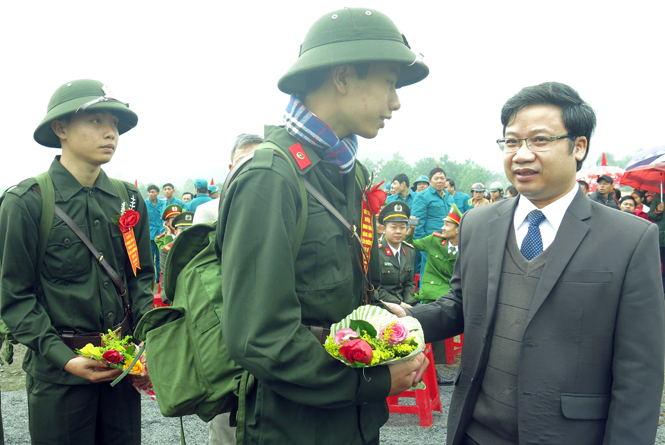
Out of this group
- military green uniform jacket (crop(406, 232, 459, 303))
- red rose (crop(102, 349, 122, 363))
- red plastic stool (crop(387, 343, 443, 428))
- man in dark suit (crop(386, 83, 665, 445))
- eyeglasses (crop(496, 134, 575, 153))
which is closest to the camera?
man in dark suit (crop(386, 83, 665, 445))

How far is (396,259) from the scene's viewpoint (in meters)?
5.75

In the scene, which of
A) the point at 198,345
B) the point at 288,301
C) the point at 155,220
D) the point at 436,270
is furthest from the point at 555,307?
the point at 155,220

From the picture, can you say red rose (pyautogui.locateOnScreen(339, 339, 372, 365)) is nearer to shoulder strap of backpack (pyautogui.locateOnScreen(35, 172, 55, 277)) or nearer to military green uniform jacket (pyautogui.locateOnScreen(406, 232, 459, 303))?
shoulder strap of backpack (pyautogui.locateOnScreen(35, 172, 55, 277))

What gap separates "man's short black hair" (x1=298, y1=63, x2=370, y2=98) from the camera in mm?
1749

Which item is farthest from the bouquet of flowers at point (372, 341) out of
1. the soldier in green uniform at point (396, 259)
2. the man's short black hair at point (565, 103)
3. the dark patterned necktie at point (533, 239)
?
the soldier in green uniform at point (396, 259)

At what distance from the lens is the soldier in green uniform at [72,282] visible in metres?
2.42

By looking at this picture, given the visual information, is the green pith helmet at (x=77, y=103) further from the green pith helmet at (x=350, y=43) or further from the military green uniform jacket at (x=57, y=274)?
the green pith helmet at (x=350, y=43)

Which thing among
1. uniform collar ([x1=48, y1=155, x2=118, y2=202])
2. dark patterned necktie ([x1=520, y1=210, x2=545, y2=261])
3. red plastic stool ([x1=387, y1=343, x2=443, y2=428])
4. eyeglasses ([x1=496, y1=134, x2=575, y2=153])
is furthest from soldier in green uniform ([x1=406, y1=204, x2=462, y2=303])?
uniform collar ([x1=48, y1=155, x2=118, y2=202])

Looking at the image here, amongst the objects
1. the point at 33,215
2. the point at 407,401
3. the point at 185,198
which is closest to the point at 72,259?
the point at 33,215

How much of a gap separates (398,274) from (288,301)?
4.32 m

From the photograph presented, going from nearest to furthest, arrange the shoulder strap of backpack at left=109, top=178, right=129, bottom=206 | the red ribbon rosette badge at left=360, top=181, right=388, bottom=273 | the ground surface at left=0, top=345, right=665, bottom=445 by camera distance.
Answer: the red ribbon rosette badge at left=360, top=181, right=388, bottom=273
the shoulder strap of backpack at left=109, top=178, right=129, bottom=206
the ground surface at left=0, top=345, right=665, bottom=445

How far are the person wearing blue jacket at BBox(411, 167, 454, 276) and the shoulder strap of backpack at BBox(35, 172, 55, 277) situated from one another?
25.0 ft

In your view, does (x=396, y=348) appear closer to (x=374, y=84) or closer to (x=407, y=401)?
(x=374, y=84)

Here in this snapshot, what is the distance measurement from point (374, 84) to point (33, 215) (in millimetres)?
1936
